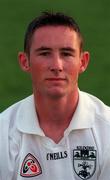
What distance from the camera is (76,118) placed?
135 inches

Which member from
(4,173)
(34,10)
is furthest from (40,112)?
(34,10)

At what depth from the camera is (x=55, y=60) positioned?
322 centimetres

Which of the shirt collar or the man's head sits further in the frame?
the shirt collar

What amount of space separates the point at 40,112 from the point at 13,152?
284 mm

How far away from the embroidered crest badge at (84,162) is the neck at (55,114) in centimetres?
14

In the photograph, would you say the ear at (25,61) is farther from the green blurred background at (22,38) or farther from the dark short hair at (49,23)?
the green blurred background at (22,38)

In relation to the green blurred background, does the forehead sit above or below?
below

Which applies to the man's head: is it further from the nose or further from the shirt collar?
the shirt collar

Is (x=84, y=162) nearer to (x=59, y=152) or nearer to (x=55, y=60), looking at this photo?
(x=59, y=152)

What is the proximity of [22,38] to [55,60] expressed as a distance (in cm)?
355

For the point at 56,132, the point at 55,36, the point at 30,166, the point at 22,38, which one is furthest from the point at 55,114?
the point at 22,38

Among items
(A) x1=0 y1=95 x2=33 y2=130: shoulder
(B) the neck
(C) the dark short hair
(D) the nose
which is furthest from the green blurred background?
(D) the nose

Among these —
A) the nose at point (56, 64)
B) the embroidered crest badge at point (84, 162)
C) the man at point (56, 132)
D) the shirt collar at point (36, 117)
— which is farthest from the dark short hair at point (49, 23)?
the embroidered crest badge at point (84, 162)

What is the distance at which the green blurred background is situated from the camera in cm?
604
